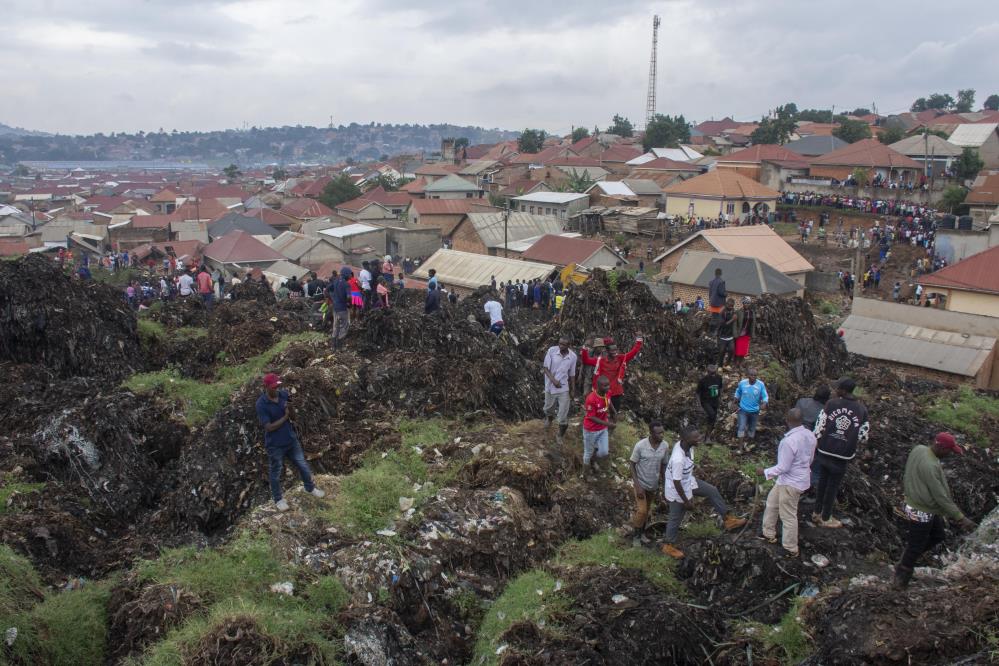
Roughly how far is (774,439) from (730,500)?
1.79 m

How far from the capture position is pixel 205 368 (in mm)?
10805

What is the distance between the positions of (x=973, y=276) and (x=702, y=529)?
22.1 meters

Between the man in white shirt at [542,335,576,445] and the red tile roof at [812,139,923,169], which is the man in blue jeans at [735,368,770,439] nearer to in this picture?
the man in white shirt at [542,335,576,445]

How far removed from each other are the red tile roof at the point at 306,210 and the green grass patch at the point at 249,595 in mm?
53809

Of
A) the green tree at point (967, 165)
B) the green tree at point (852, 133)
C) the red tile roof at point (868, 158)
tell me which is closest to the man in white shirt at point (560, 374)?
the red tile roof at point (868, 158)

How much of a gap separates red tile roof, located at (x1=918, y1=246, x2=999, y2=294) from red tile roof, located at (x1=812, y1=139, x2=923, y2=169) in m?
21.2

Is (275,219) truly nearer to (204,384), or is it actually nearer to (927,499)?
(204,384)

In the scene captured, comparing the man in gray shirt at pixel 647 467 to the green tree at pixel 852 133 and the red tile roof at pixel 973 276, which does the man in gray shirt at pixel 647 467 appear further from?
the green tree at pixel 852 133

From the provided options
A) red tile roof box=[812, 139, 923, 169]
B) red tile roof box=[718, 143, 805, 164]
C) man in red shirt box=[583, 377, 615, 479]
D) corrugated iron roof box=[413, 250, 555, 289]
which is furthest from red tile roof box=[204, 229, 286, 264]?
red tile roof box=[812, 139, 923, 169]

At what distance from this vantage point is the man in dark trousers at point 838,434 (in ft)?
19.2

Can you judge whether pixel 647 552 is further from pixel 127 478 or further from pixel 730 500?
pixel 127 478

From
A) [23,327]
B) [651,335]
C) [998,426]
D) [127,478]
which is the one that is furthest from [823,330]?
[23,327]

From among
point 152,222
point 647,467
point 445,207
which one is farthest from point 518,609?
point 152,222

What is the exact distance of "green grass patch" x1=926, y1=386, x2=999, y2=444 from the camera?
35.1 feet
